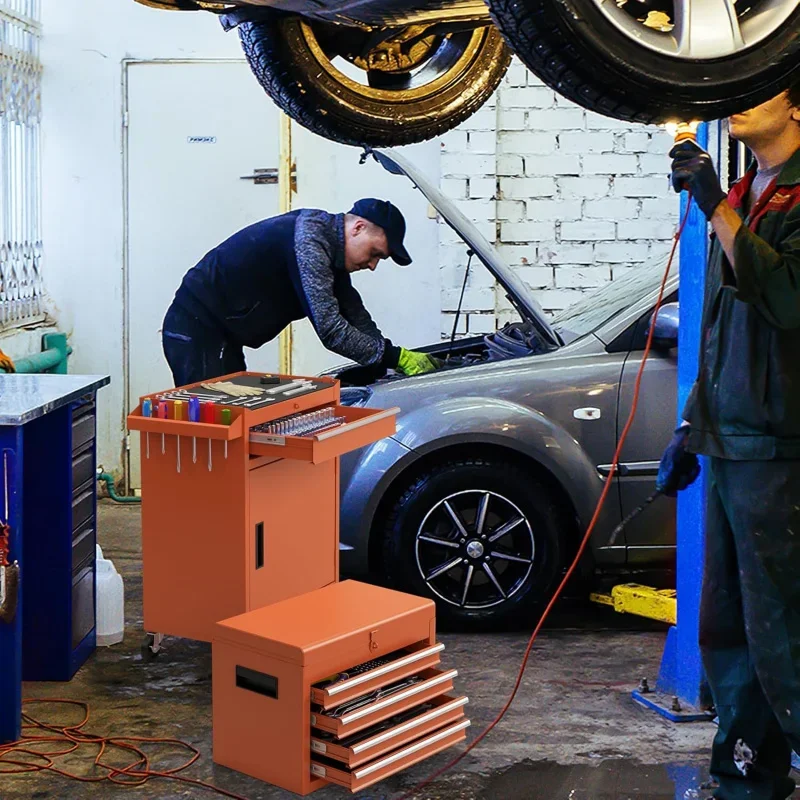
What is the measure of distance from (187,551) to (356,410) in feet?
2.38

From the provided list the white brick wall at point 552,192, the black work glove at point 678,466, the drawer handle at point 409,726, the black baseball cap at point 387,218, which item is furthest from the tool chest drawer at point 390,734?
the white brick wall at point 552,192

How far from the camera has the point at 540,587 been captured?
446cm

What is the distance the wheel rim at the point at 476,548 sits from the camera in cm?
445

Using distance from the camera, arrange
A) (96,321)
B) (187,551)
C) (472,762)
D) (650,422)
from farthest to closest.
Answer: (96,321) → (650,422) → (187,551) → (472,762)

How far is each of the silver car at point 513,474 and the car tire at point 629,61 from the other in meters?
2.29

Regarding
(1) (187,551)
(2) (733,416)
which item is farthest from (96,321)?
(2) (733,416)

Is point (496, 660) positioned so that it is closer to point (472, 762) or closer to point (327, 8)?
point (472, 762)

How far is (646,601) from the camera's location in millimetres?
4238

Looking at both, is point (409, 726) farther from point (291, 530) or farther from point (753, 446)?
point (753, 446)

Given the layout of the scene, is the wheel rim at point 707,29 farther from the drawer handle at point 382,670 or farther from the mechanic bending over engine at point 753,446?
the drawer handle at point 382,670

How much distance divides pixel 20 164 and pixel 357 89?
13.3ft

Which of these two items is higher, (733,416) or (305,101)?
(305,101)

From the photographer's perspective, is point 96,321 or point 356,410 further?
point 96,321

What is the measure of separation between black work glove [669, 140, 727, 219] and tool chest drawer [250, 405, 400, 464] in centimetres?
151
